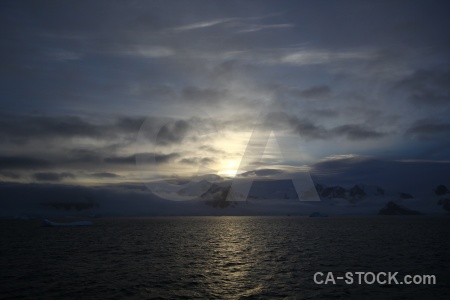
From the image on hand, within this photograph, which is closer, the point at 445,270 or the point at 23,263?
the point at 445,270

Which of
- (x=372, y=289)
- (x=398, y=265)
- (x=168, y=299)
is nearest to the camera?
(x=168, y=299)

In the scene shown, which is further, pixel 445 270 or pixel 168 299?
pixel 445 270

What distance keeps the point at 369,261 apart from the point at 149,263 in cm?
3746

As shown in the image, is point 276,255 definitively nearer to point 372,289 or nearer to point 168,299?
point 372,289

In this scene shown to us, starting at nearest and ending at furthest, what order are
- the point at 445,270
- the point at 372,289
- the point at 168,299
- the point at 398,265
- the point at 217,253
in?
1. the point at 168,299
2. the point at 372,289
3. the point at 445,270
4. the point at 398,265
5. the point at 217,253

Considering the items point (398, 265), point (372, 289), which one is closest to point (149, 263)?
point (372, 289)

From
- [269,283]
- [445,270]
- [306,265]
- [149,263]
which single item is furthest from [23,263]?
[445,270]

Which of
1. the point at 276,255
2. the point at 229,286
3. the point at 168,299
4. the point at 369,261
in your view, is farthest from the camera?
the point at 276,255

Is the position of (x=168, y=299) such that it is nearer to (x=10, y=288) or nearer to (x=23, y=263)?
(x=10, y=288)

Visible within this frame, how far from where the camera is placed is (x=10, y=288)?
41000 mm

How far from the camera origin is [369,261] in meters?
60.5

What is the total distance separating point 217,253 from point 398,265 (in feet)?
116

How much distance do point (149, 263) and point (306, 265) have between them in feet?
86.1

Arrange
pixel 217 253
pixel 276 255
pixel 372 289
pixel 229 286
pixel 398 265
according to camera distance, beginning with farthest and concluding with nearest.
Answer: pixel 217 253 → pixel 276 255 → pixel 398 265 → pixel 229 286 → pixel 372 289
